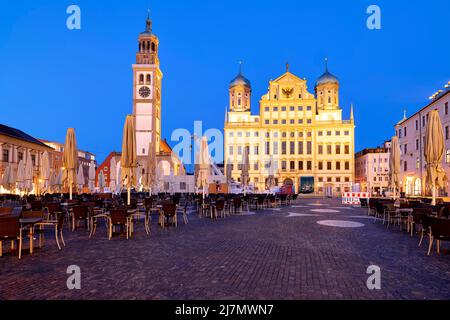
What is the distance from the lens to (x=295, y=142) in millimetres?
68188

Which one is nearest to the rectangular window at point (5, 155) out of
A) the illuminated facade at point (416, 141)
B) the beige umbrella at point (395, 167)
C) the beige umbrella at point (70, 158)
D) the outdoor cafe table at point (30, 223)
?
the beige umbrella at point (70, 158)

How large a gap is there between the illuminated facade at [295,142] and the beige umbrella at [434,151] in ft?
182

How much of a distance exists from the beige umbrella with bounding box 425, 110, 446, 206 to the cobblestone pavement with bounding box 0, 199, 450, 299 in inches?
136

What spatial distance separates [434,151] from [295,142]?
188 feet

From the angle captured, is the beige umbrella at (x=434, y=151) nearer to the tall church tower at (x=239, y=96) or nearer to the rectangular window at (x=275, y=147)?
the rectangular window at (x=275, y=147)

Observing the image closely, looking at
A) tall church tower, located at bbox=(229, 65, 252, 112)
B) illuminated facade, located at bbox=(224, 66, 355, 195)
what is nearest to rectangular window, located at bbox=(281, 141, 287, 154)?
illuminated facade, located at bbox=(224, 66, 355, 195)

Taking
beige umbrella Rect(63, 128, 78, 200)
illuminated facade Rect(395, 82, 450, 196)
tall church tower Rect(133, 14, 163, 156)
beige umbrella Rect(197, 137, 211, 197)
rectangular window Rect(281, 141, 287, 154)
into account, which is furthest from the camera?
rectangular window Rect(281, 141, 287, 154)

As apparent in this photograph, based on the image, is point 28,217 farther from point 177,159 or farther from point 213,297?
point 177,159

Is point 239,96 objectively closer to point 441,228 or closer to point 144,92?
point 144,92

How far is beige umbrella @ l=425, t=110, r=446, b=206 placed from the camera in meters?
11.5

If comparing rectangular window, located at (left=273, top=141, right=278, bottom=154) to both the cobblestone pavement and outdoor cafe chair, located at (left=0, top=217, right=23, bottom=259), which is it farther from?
outdoor cafe chair, located at (left=0, top=217, right=23, bottom=259)

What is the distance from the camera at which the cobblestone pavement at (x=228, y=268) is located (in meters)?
4.74

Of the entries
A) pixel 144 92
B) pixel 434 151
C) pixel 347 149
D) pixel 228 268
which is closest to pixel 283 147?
pixel 347 149
